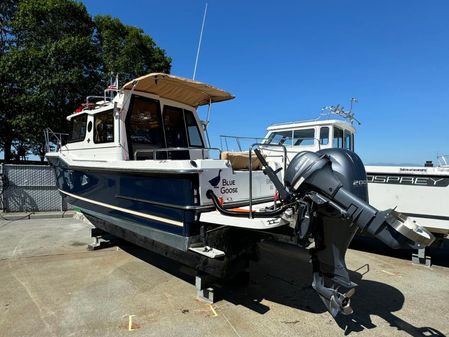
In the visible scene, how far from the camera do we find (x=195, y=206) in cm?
347

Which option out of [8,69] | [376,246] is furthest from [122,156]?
[8,69]

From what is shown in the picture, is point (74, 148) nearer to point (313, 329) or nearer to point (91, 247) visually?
point (91, 247)

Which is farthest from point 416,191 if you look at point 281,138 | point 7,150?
point 7,150

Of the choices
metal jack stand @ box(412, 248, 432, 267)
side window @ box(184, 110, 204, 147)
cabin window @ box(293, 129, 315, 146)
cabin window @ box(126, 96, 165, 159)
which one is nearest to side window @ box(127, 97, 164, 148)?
cabin window @ box(126, 96, 165, 159)

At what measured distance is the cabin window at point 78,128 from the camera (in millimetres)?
5855

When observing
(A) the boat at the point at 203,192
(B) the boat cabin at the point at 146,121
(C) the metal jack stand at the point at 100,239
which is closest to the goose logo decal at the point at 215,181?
(A) the boat at the point at 203,192

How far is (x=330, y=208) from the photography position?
280cm

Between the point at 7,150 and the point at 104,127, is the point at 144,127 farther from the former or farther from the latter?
the point at 7,150

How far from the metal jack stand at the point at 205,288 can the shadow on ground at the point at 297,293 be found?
22 cm

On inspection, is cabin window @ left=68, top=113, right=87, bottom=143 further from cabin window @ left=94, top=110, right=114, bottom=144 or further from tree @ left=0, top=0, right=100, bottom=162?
tree @ left=0, top=0, right=100, bottom=162

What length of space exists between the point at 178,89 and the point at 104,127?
1.36m

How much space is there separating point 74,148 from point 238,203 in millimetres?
3809

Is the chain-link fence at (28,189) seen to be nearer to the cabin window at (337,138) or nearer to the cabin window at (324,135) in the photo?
the cabin window at (324,135)

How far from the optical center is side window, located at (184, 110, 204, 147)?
6030 mm
